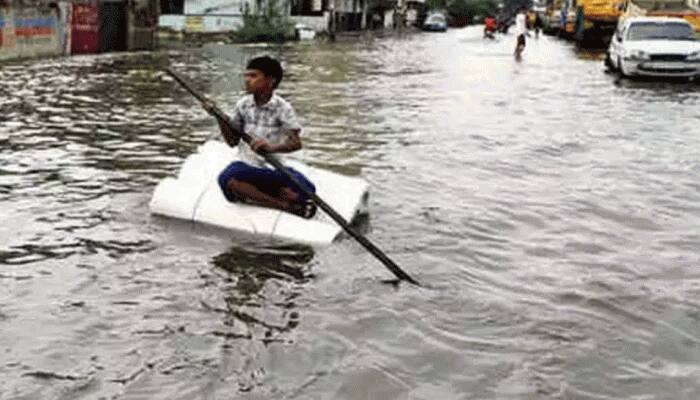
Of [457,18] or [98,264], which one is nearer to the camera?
[98,264]

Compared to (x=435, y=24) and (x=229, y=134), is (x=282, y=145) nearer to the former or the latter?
(x=229, y=134)

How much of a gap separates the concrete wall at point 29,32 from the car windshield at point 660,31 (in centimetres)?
1595

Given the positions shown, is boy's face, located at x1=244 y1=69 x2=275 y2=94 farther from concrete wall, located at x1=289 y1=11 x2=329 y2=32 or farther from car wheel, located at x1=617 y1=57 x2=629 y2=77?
concrete wall, located at x1=289 y1=11 x2=329 y2=32

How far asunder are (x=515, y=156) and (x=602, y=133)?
9.78 ft

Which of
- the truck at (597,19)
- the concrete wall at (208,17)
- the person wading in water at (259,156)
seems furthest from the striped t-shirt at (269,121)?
the concrete wall at (208,17)

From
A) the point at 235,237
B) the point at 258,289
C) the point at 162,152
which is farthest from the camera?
the point at 162,152

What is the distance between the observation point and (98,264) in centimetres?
702

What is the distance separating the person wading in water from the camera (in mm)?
7676

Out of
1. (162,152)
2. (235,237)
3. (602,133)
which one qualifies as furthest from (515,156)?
(235,237)

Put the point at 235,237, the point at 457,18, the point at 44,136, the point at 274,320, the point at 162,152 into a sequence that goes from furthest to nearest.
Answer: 1. the point at 457,18
2. the point at 44,136
3. the point at 162,152
4. the point at 235,237
5. the point at 274,320

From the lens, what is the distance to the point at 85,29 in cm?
3053

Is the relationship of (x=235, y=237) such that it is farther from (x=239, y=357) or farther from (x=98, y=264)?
(x=239, y=357)

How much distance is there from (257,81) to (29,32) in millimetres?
21379

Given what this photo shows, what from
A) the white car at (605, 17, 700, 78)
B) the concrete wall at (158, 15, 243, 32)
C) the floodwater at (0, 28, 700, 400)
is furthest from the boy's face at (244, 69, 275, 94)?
the concrete wall at (158, 15, 243, 32)
